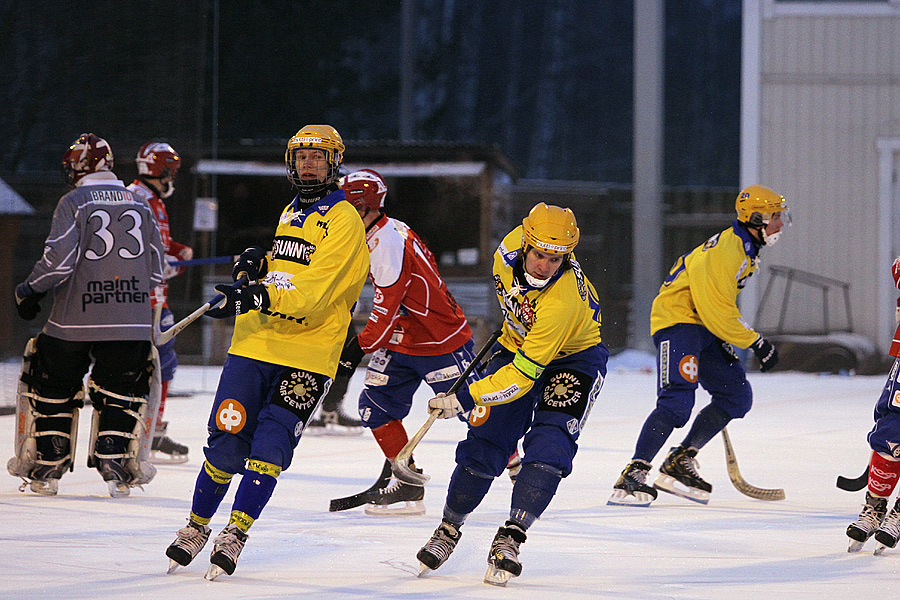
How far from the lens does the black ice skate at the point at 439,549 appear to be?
13.1 feet

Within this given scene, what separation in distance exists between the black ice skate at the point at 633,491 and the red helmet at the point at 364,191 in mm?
1709

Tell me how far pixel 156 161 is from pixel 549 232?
3.42 meters

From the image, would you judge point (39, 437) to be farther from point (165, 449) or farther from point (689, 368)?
point (689, 368)

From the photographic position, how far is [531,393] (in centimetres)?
423

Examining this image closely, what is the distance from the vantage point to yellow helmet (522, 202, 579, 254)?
13.2 feet

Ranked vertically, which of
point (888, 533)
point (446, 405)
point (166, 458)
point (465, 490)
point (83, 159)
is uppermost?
point (83, 159)

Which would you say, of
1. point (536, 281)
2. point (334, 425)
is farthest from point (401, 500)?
point (334, 425)

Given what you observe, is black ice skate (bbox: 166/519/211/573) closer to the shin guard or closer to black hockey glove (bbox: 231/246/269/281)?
black hockey glove (bbox: 231/246/269/281)

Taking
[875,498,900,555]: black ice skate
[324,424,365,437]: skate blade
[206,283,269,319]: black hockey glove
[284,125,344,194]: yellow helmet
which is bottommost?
[324,424,365,437]: skate blade

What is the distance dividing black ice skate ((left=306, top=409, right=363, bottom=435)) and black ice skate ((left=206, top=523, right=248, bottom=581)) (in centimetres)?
441

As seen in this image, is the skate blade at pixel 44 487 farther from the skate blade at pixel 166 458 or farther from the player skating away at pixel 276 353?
the player skating away at pixel 276 353

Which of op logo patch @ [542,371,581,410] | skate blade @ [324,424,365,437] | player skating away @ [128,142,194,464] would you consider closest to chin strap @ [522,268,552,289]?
op logo patch @ [542,371,581,410]

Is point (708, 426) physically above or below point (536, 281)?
below

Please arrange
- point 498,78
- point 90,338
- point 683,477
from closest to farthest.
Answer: point 90,338
point 683,477
point 498,78
